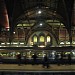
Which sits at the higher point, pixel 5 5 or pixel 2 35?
pixel 5 5

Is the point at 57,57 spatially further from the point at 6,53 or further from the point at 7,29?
the point at 7,29

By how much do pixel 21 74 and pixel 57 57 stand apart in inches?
277

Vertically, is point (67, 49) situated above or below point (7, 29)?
below

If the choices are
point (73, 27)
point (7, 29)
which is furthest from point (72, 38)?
point (7, 29)

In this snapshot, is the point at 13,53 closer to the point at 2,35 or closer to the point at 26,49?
the point at 26,49

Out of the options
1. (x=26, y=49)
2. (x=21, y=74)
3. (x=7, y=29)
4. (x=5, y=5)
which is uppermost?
(x=5, y=5)

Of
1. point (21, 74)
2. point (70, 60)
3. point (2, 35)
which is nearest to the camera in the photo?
point (21, 74)

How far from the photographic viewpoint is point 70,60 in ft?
88.0

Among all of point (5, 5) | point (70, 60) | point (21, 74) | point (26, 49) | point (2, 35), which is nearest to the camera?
point (21, 74)

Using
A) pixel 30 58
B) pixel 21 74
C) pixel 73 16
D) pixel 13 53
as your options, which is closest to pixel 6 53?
pixel 13 53

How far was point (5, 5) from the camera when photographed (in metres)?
46.2

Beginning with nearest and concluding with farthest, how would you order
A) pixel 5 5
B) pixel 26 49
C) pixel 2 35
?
pixel 26 49 → pixel 5 5 → pixel 2 35

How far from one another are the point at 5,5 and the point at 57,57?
22.1 meters

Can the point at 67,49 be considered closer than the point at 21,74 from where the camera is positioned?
No
